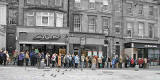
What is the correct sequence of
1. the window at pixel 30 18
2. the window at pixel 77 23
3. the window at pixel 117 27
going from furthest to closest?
the window at pixel 117 27 < the window at pixel 77 23 < the window at pixel 30 18

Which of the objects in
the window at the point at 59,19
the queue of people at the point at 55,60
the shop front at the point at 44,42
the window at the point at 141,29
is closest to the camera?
the queue of people at the point at 55,60

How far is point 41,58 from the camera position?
31.4 metres

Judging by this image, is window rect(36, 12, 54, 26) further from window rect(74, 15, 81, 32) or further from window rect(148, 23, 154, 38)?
window rect(148, 23, 154, 38)

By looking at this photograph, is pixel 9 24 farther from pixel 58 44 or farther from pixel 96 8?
pixel 96 8

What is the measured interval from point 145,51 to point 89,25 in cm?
1022

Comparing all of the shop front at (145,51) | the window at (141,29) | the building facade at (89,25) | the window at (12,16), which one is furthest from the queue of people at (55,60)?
the window at (141,29)

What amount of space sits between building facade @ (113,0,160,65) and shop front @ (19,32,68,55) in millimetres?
10406

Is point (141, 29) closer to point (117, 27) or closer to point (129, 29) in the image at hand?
point (129, 29)

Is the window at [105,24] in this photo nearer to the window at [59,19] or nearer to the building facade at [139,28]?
the building facade at [139,28]

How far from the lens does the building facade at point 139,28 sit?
145 ft

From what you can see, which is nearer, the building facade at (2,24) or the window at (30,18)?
the building facade at (2,24)

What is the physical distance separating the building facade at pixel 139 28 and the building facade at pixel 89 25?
2.31m

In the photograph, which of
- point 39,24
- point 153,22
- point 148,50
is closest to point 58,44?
point 39,24

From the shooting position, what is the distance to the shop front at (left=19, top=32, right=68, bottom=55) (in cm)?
3681
